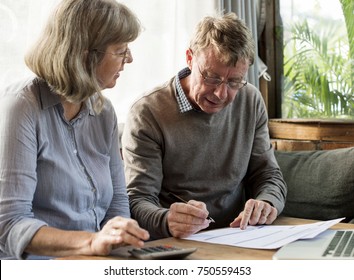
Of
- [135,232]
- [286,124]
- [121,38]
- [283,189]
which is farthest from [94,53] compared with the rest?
[286,124]

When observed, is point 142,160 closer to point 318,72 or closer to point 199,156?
point 199,156

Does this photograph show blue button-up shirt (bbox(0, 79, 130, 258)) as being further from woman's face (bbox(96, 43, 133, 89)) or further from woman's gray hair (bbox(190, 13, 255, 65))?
woman's gray hair (bbox(190, 13, 255, 65))

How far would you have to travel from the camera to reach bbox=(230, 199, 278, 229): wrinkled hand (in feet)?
6.00

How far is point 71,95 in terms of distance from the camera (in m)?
1.70

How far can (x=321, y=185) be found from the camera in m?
2.46

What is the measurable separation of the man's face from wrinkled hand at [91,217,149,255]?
32.4 inches

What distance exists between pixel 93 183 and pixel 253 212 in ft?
1.56

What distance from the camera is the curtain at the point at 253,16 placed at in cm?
323

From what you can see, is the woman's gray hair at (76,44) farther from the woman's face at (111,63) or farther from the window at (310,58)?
the window at (310,58)

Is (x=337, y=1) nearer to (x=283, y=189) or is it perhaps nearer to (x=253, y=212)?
(x=283, y=189)

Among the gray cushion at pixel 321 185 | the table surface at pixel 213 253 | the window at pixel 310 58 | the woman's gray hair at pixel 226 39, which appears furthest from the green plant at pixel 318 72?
the table surface at pixel 213 253

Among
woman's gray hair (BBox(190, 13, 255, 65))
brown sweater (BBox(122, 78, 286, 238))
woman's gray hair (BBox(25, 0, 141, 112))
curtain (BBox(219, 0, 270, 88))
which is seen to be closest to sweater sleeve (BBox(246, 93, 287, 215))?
brown sweater (BBox(122, 78, 286, 238))

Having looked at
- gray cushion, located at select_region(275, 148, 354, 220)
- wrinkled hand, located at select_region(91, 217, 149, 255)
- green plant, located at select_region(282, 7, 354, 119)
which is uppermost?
green plant, located at select_region(282, 7, 354, 119)

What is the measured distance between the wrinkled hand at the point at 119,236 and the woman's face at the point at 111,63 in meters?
0.53
